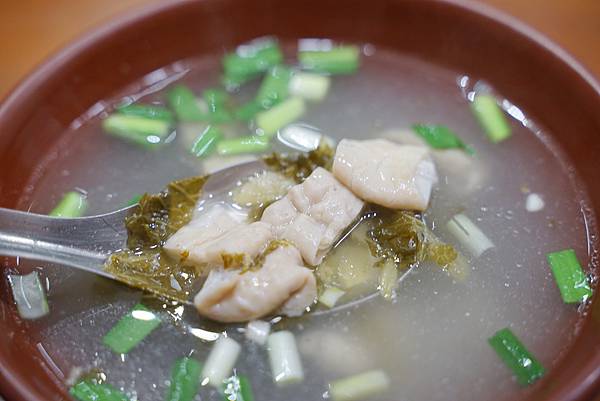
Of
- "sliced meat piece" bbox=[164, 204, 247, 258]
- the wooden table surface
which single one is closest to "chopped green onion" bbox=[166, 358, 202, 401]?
"sliced meat piece" bbox=[164, 204, 247, 258]

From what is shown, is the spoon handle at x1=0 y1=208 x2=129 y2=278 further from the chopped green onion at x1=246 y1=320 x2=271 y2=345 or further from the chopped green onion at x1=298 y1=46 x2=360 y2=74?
the chopped green onion at x1=298 y1=46 x2=360 y2=74

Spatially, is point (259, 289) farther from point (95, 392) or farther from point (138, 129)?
point (138, 129)

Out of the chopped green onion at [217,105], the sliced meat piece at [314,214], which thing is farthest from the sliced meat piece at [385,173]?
the chopped green onion at [217,105]

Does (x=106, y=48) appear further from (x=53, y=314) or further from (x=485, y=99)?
(x=485, y=99)

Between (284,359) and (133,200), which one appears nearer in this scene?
(284,359)

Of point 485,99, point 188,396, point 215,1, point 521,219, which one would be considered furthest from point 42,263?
point 485,99

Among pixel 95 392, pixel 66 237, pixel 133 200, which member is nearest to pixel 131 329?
pixel 95 392
